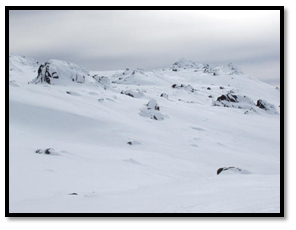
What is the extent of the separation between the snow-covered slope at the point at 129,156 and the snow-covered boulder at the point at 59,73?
0.09 metres

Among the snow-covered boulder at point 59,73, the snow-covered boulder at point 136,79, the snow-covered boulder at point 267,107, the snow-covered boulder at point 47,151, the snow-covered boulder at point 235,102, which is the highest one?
the snow-covered boulder at point 136,79

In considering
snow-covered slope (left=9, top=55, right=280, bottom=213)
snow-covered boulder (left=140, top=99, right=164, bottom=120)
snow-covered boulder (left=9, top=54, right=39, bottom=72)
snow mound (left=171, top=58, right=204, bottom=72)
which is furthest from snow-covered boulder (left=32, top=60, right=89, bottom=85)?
snow mound (left=171, top=58, right=204, bottom=72)

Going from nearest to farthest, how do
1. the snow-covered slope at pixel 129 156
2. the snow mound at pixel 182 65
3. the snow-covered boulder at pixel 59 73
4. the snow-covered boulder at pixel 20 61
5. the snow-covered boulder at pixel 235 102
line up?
the snow-covered slope at pixel 129 156 < the snow-covered boulder at pixel 20 61 < the snow mound at pixel 182 65 < the snow-covered boulder at pixel 59 73 < the snow-covered boulder at pixel 235 102

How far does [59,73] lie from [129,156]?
13.6 meters

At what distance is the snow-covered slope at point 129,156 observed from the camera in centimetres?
543

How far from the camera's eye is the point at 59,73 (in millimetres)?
21484

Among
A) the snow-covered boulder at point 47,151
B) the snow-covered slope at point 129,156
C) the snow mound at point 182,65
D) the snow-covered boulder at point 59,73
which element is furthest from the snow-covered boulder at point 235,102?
the snow-covered boulder at point 47,151

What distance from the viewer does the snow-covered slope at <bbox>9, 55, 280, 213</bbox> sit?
543cm

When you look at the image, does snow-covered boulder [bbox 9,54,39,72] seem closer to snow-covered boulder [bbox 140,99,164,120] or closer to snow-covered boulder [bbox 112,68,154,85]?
snow-covered boulder [bbox 140,99,164,120]

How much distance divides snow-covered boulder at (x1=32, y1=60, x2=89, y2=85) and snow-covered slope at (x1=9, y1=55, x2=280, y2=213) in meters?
0.09

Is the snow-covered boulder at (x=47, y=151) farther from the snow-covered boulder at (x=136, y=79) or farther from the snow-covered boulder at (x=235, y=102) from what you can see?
the snow-covered boulder at (x=136, y=79)
